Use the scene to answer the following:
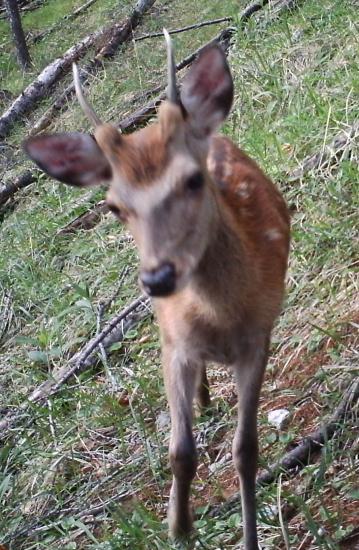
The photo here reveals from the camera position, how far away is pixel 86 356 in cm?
538

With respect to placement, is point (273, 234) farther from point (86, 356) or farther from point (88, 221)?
point (88, 221)

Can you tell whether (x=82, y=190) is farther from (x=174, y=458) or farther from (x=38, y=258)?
(x=174, y=458)

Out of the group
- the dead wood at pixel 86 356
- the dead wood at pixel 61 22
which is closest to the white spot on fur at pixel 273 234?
the dead wood at pixel 86 356

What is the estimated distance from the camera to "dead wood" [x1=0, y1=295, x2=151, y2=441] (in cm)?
519

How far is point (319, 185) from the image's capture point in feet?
18.0

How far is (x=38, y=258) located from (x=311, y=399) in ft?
10.7

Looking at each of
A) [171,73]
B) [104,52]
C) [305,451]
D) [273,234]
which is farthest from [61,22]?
[171,73]

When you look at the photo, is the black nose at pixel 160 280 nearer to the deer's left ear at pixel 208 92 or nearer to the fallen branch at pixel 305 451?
the deer's left ear at pixel 208 92

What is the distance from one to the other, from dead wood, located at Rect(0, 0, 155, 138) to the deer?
8237 millimetres

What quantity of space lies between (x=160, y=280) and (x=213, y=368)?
2101mm

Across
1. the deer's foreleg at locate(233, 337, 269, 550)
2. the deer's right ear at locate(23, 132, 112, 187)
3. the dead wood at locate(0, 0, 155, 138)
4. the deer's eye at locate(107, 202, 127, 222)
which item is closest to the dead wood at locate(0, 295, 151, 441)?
the deer's foreleg at locate(233, 337, 269, 550)

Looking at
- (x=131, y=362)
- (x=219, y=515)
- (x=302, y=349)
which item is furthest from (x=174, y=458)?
(x=131, y=362)

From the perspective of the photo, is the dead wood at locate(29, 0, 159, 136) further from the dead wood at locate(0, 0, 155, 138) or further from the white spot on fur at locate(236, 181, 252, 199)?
the white spot on fur at locate(236, 181, 252, 199)

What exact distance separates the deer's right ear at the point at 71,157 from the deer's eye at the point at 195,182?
36 cm
